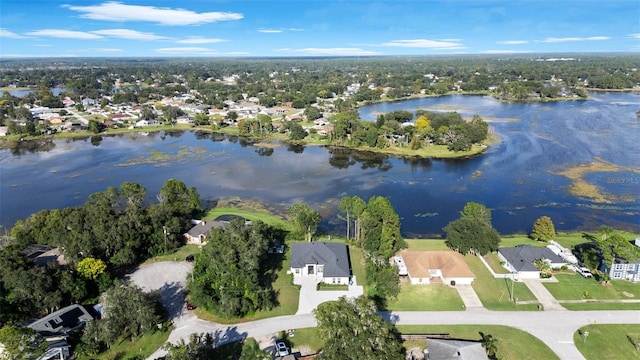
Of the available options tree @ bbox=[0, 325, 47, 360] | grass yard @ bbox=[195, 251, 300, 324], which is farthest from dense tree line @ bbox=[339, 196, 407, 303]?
tree @ bbox=[0, 325, 47, 360]

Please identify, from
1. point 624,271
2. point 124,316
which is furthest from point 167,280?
point 624,271

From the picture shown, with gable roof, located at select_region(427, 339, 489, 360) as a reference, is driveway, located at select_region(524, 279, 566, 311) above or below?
below

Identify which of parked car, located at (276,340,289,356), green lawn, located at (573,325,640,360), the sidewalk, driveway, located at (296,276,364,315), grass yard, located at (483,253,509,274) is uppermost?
parked car, located at (276,340,289,356)

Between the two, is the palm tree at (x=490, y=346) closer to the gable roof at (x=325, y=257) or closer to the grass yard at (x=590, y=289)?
the grass yard at (x=590, y=289)

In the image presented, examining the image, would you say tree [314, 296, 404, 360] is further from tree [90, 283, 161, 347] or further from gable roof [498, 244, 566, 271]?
gable roof [498, 244, 566, 271]

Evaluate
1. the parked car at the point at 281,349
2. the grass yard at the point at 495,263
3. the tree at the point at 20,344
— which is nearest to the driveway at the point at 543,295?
the grass yard at the point at 495,263

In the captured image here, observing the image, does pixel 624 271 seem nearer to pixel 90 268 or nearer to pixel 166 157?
pixel 90 268

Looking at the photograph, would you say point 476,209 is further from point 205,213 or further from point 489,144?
point 489,144

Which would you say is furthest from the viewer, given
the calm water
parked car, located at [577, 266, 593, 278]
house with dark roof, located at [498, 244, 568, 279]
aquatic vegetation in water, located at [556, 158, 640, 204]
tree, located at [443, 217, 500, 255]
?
aquatic vegetation in water, located at [556, 158, 640, 204]
